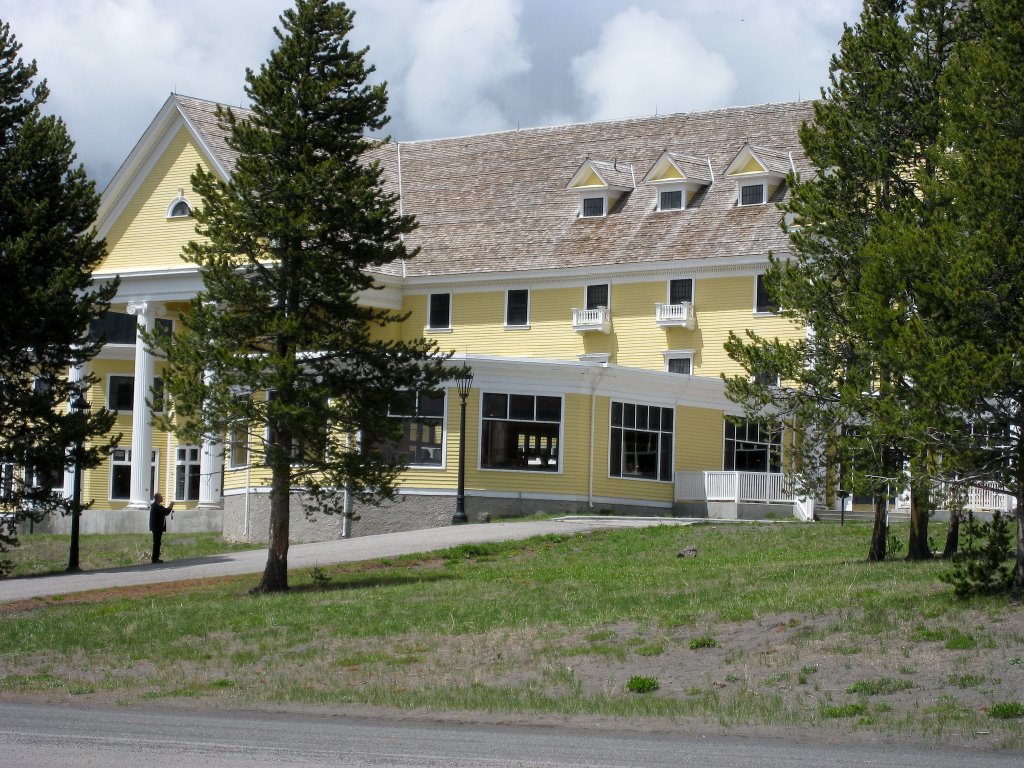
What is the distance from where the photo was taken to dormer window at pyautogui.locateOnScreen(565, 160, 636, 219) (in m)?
51.4

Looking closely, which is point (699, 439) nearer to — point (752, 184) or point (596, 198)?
point (752, 184)

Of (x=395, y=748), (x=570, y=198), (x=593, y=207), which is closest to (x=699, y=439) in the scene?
(x=593, y=207)

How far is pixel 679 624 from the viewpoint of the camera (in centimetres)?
1825

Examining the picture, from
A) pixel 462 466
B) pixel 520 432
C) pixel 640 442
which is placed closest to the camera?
pixel 462 466

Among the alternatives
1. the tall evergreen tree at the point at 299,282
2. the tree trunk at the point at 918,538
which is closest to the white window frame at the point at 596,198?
the tall evergreen tree at the point at 299,282

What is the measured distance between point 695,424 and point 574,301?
8.01 metres

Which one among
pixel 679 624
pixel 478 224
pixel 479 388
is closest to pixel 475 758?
pixel 679 624

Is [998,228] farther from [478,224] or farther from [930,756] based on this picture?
[478,224]

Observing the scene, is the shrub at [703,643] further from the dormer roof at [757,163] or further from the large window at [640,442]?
the dormer roof at [757,163]

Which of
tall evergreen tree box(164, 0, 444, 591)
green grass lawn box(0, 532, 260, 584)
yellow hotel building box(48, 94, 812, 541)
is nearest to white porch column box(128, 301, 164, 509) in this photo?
yellow hotel building box(48, 94, 812, 541)

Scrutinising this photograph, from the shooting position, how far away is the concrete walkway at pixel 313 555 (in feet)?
96.5

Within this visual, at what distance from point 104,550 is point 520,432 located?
11686 mm

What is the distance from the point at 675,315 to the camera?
47938mm

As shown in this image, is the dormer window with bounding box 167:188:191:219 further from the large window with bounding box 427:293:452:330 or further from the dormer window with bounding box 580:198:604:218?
the dormer window with bounding box 580:198:604:218
